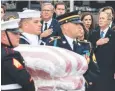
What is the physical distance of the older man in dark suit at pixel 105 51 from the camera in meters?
6.65

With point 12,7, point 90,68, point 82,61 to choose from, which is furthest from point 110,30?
point 12,7

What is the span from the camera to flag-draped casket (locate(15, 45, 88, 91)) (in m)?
3.77

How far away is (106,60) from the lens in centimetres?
668

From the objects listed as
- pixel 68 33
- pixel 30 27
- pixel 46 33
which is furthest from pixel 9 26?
pixel 46 33

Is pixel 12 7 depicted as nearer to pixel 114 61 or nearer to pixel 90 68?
pixel 114 61

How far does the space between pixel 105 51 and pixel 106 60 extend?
15cm

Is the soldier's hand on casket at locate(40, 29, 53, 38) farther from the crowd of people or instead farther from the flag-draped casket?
the flag-draped casket

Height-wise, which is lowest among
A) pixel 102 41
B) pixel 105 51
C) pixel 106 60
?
pixel 106 60

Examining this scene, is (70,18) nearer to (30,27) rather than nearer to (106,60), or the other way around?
(30,27)

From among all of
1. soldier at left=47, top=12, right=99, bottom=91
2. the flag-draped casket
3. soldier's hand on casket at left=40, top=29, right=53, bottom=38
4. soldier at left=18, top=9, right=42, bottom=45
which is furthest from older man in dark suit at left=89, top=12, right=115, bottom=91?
the flag-draped casket

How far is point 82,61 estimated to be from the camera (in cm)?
406

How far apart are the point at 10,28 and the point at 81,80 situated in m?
0.86

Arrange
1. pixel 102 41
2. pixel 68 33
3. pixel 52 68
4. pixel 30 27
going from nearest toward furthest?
pixel 52 68
pixel 30 27
pixel 68 33
pixel 102 41

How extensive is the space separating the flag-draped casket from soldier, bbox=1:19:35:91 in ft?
0.47
